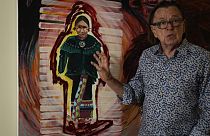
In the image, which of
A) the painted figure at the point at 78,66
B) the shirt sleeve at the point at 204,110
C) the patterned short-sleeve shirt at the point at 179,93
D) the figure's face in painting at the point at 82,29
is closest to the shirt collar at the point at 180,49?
the patterned short-sleeve shirt at the point at 179,93

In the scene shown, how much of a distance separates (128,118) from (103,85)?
0.73ft

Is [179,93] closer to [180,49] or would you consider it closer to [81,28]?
[180,49]

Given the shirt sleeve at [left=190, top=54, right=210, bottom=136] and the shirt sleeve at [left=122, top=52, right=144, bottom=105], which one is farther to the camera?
the shirt sleeve at [left=122, top=52, right=144, bottom=105]

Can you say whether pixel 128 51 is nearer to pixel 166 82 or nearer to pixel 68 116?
pixel 166 82

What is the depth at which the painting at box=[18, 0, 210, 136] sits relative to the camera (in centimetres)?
145

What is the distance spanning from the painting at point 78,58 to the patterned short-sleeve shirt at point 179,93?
13 cm

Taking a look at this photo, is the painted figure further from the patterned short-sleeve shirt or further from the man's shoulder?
the man's shoulder

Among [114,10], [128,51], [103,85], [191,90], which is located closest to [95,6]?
[114,10]

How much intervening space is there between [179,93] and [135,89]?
235 millimetres

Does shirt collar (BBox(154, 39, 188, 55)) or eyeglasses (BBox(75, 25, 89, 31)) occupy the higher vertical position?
eyeglasses (BBox(75, 25, 89, 31))

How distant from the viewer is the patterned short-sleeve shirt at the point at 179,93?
4.61 feet

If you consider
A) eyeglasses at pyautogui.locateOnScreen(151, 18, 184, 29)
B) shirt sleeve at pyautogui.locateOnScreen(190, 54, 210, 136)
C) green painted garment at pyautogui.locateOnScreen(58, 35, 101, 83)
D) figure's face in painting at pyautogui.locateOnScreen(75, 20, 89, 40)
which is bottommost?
shirt sleeve at pyautogui.locateOnScreen(190, 54, 210, 136)

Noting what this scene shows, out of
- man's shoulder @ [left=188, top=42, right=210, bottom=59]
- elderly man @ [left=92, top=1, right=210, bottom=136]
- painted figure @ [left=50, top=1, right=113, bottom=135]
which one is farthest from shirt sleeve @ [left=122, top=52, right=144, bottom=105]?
man's shoulder @ [left=188, top=42, right=210, bottom=59]
